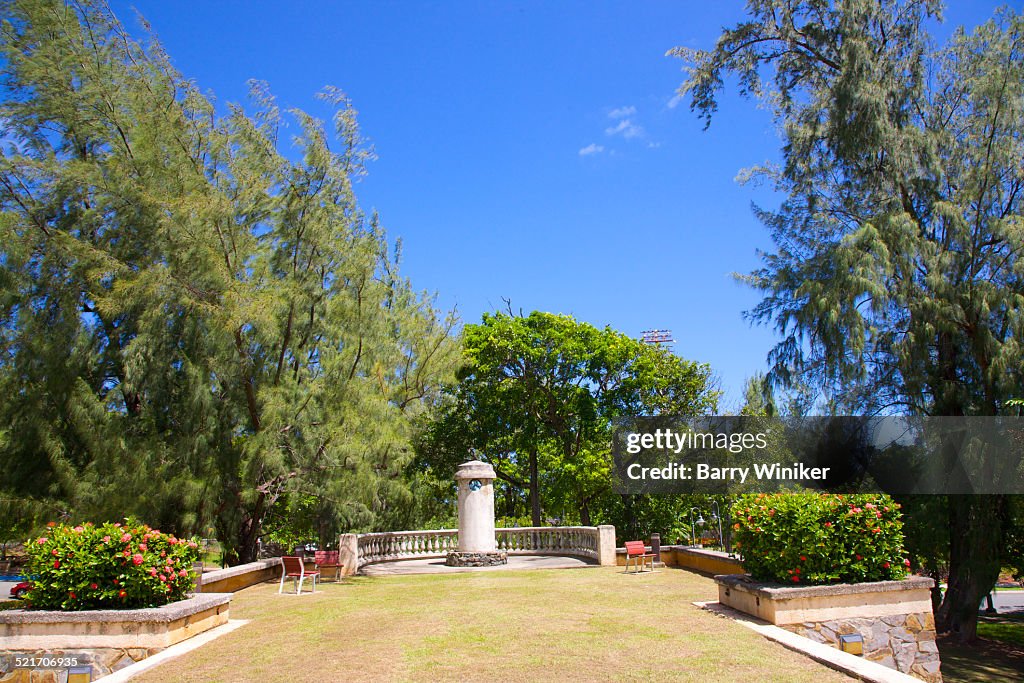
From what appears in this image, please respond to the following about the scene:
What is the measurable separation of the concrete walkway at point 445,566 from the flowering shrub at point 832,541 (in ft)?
27.4

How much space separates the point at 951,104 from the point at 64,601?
59.3 ft

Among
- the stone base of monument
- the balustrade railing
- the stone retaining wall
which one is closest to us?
the stone retaining wall

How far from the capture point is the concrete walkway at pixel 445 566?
624 inches

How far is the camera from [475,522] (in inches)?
673

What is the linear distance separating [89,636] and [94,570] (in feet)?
2.17

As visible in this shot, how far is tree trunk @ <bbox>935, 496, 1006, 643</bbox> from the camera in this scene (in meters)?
13.8

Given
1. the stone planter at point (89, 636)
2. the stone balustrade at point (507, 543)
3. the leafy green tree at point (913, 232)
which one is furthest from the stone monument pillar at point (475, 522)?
the stone planter at point (89, 636)

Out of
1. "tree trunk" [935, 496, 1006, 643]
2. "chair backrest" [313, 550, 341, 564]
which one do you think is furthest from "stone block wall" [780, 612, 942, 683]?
"chair backrest" [313, 550, 341, 564]

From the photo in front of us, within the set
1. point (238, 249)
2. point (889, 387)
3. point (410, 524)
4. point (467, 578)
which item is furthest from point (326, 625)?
point (410, 524)

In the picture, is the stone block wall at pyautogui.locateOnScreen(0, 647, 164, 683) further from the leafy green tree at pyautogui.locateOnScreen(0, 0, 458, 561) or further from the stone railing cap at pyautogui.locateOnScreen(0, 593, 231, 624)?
the leafy green tree at pyautogui.locateOnScreen(0, 0, 458, 561)

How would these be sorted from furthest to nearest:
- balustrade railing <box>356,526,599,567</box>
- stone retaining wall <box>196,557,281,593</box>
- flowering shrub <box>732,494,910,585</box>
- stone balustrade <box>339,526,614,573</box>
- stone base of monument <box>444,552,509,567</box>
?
balustrade railing <box>356,526,599,567</box>
stone base of monument <box>444,552,509,567</box>
stone balustrade <box>339,526,614,573</box>
stone retaining wall <box>196,557,281,593</box>
flowering shrub <box>732,494,910,585</box>

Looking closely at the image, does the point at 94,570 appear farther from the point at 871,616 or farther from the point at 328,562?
Result: the point at 871,616

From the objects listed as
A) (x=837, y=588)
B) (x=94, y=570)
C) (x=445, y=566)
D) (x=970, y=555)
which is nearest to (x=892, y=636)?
(x=837, y=588)

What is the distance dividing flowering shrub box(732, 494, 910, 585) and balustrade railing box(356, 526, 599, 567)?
9724 mm
